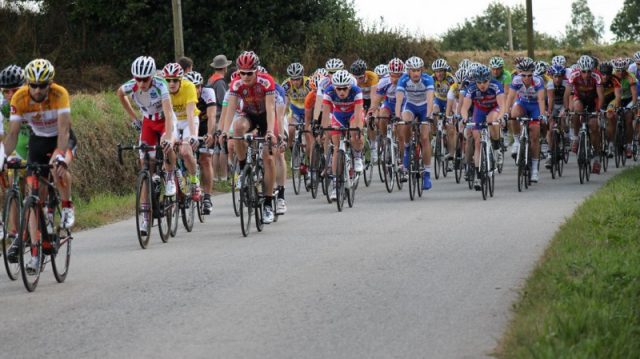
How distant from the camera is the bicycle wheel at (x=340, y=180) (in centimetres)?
1689

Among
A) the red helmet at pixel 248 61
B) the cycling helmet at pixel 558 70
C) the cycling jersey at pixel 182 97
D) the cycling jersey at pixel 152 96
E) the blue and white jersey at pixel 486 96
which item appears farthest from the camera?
the cycling helmet at pixel 558 70

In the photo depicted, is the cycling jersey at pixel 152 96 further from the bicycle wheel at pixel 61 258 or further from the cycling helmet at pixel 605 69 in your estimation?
the cycling helmet at pixel 605 69

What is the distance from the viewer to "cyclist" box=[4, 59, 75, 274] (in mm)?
10688

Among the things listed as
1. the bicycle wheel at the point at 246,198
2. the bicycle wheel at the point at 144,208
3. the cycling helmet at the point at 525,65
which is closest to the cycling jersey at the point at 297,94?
the cycling helmet at the point at 525,65

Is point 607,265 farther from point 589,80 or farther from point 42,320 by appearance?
point 589,80

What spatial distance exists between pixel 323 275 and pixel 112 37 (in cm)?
3615

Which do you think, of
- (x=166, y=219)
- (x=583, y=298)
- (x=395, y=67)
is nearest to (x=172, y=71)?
(x=166, y=219)

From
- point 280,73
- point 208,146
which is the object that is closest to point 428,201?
point 208,146

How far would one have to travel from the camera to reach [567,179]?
72.1ft

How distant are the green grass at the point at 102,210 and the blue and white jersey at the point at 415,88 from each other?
14.2ft

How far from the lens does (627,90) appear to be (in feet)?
82.0

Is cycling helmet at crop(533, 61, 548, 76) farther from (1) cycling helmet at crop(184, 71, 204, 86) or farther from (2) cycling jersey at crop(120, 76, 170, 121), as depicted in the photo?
(2) cycling jersey at crop(120, 76, 170, 121)

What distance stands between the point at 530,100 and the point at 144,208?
30.2 feet

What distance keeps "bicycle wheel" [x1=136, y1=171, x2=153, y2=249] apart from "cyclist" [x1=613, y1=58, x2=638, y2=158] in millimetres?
13309
